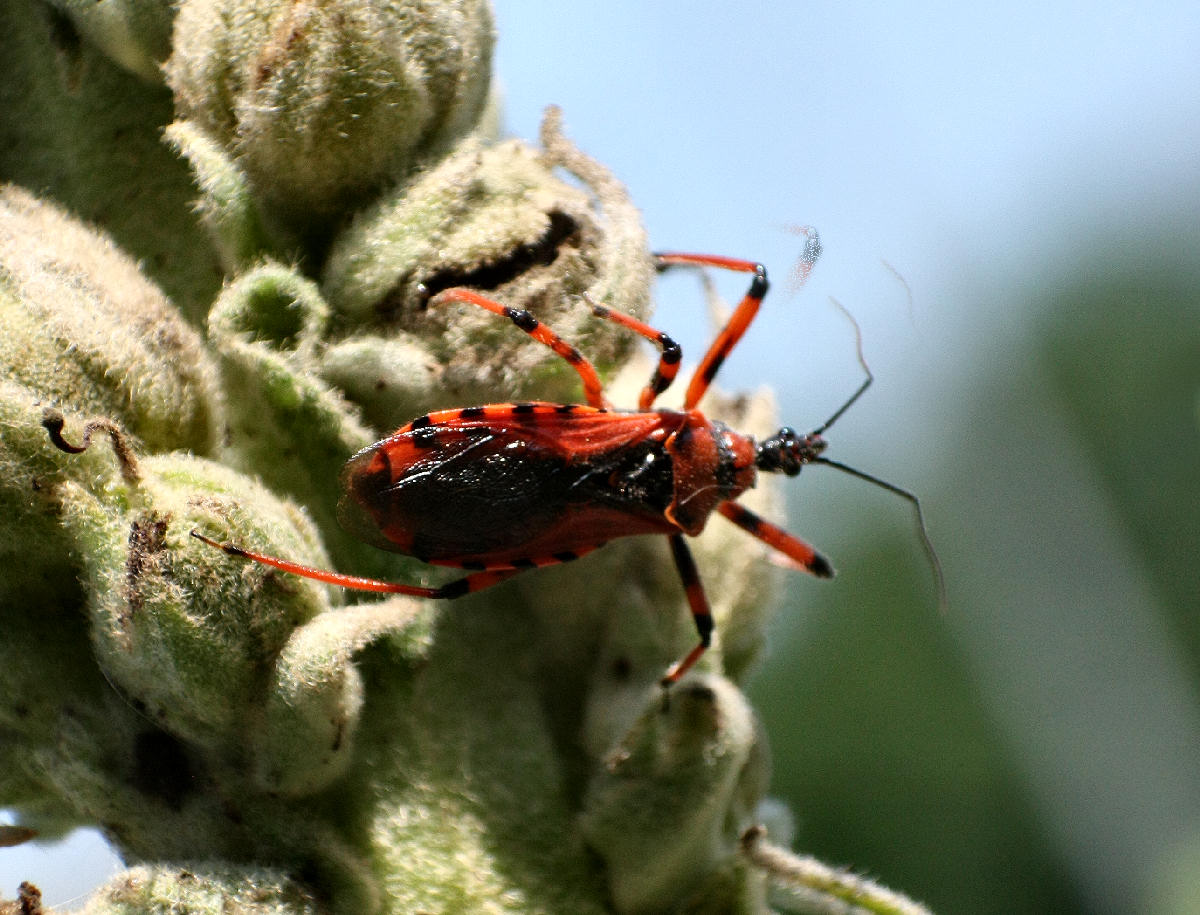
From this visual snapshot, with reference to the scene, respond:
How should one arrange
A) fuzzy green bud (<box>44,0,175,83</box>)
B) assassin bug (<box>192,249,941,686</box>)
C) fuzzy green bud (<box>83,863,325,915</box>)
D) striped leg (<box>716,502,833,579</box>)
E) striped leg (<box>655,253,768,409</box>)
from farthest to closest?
striped leg (<box>655,253,768,409</box>)
striped leg (<box>716,502,833,579</box>)
assassin bug (<box>192,249,941,686</box>)
fuzzy green bud (<box>44,0,175,83</box>)
fuzzy green bud (<box>83,863,325,915</box>)

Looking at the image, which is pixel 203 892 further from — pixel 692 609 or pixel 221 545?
pixel 692 609

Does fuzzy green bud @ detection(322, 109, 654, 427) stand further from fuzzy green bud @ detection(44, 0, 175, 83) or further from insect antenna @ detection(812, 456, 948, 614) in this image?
insect antenna @ detection(812, 456, 948, 614)

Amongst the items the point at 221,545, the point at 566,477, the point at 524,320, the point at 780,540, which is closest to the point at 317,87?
the point at 524,320

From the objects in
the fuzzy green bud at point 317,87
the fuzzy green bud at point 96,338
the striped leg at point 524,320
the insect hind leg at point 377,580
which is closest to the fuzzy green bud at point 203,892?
the insect hind leg at point 377,580

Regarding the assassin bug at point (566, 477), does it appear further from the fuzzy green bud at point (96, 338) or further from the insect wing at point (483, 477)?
the fuzzy green bud at point (96, 338)

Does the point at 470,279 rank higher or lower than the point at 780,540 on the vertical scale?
higher

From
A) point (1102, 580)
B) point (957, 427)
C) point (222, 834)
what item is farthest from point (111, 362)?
point (957, 427)

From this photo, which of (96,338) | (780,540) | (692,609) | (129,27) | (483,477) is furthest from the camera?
(780,540)

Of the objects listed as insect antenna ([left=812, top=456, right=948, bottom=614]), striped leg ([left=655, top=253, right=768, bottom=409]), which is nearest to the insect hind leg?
striped leg ([left=655, top=253, right=768, bottom=409])
